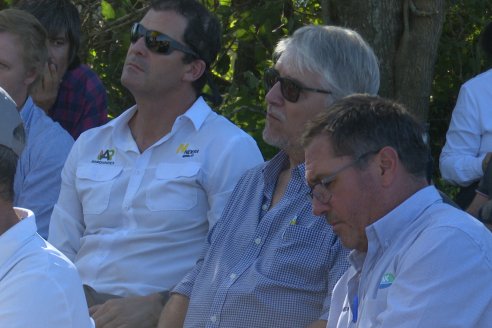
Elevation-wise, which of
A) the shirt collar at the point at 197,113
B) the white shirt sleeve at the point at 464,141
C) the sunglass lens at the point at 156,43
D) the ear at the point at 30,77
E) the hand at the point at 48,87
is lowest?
the white shirt sleeve at the point at 464,141

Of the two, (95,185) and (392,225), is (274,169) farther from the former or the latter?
(392,225)

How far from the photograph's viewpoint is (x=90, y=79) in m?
5.42

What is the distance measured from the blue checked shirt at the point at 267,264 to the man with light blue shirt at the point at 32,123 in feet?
3.70

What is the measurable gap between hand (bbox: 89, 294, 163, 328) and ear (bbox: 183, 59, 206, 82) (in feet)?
3.30

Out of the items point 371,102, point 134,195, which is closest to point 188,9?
point 134,195

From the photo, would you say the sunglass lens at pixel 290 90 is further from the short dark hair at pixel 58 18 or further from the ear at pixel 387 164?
the short dark hair at pixel 58 18

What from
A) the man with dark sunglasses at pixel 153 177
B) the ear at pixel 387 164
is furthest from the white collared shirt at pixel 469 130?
the ear at pixel 387 164

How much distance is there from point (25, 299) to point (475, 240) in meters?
1.19

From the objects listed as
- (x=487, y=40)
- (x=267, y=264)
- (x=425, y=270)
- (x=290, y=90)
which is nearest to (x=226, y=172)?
(x=290, y=90)

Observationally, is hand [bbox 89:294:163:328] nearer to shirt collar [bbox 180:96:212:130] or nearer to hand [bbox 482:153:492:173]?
shirt collar [bbox 180:96:212:130]

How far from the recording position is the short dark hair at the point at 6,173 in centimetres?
241

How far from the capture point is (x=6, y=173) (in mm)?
2422

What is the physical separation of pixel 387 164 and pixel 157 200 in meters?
1.44

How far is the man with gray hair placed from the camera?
2.27 metres
